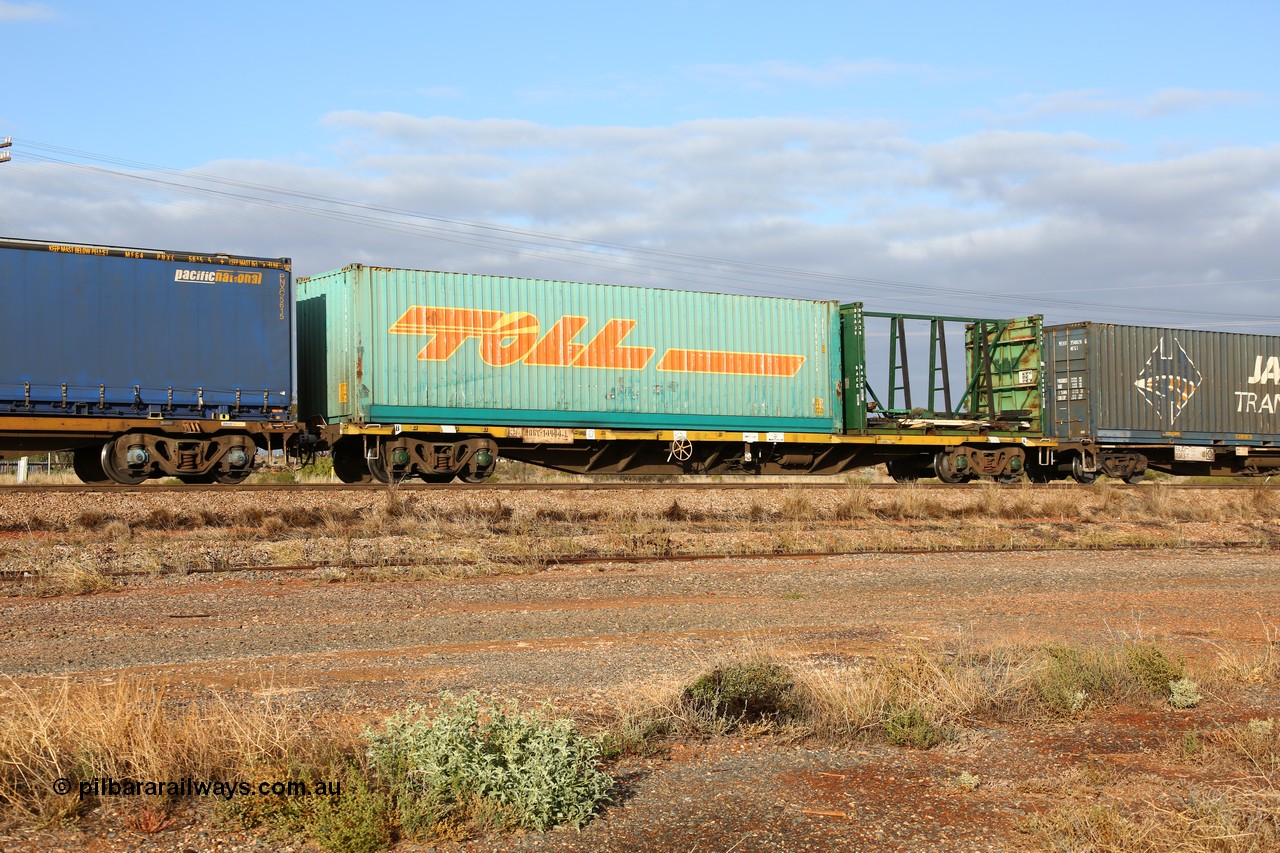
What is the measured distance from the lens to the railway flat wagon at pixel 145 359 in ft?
53.6

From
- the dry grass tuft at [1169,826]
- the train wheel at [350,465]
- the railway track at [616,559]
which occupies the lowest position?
the railway track at [616,559]

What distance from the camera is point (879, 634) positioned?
9.04 meters

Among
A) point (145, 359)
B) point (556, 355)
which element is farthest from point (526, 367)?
point (145, 359)

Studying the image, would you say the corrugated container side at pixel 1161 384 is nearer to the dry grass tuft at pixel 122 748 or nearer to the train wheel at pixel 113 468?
the train wheel at pixel 113 468

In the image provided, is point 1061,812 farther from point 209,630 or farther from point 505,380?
point 505,380

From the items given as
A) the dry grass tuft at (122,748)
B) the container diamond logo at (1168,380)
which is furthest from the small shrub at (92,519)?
the container diamond logo at (1168,380)

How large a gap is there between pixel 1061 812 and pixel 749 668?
241cm

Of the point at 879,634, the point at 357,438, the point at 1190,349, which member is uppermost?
the point at 1190,349

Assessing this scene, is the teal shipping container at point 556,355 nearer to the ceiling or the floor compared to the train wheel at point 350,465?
nearer to the ceiling

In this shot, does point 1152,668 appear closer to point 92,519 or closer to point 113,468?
point 92,519

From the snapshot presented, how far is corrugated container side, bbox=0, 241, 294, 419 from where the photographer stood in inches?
643

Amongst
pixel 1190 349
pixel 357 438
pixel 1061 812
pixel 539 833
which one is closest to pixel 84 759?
pixel 539 833

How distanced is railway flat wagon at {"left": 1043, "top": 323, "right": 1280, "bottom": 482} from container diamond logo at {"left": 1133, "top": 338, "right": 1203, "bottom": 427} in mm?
24

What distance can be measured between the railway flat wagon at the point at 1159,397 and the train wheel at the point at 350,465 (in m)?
15.7
